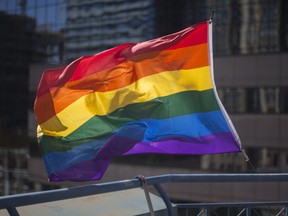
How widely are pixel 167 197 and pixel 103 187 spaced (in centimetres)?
70

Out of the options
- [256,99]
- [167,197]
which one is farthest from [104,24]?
[167,197]

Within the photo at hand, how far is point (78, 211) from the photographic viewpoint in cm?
403

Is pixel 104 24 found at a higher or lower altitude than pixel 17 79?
higher

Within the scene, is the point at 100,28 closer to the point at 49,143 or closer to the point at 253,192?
the point at 253,192

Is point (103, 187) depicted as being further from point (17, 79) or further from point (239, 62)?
point (17, 79)

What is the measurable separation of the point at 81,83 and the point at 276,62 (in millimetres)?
18252

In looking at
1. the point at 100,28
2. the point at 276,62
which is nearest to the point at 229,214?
the point at 276,62

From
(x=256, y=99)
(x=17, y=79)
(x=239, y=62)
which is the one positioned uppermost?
(x=239, y=62)

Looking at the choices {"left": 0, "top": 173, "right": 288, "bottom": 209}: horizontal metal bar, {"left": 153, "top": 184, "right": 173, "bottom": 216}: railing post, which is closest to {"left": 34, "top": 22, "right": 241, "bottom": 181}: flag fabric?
{"left": 0, "top": 173, "right": 288, "bottom": 209}: horizontal metal bar

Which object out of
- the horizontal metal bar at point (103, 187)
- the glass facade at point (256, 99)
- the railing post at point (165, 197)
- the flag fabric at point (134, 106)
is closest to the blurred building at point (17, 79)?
the glass facade at point (256, 99)

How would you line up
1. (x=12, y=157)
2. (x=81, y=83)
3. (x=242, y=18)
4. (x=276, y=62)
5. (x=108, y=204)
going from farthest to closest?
(x=12, y=157)
(x=242, y=18)
(x=276, y=62)
(x=81, y=83)
(x=108, y=204)

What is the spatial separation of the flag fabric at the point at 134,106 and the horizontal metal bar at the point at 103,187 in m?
0.36

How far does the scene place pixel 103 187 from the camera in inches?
147

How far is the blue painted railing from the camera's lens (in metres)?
3.30
